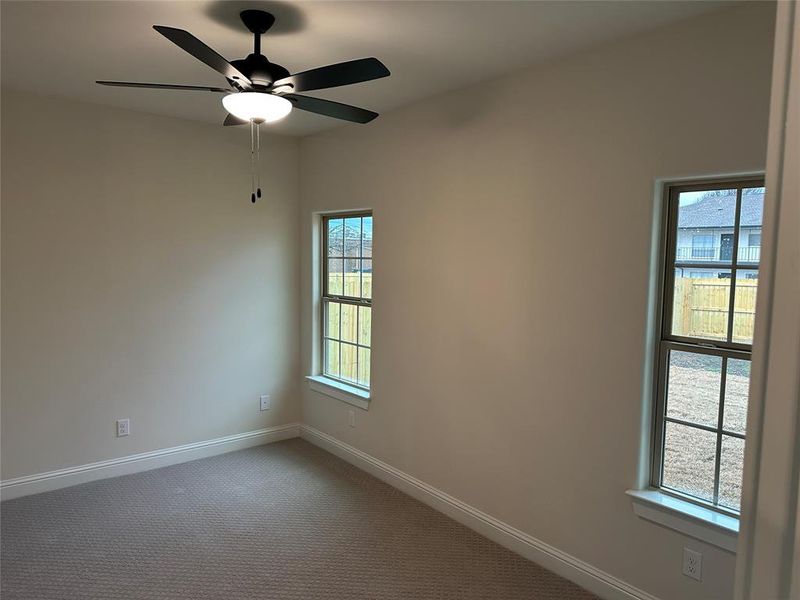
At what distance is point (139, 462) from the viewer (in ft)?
12.9

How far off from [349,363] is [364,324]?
0.41 metres

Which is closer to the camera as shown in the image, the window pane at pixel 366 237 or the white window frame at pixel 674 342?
the white window frame at pixel 674 342

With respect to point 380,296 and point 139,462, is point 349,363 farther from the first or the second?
point 139,462

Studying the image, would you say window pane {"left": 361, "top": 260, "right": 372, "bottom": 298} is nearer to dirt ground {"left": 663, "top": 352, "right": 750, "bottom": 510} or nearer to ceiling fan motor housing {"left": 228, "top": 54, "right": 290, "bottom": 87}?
ceiling fan motor housing {"left": 228, "top": 54, "right": 290, "bottom": 87}

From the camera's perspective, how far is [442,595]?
259 cm

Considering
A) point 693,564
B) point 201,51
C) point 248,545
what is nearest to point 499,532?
point 693,564

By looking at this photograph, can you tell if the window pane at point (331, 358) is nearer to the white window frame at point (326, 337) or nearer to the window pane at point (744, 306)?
the white window frame at point (326, 337)

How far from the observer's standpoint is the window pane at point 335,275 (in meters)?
4.45

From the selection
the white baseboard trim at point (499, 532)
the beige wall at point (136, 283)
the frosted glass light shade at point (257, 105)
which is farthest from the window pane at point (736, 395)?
the beige wall at point (136, 283)

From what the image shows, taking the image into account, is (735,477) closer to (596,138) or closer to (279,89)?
(596,138)

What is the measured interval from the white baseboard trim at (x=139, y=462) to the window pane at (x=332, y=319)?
2.96ft

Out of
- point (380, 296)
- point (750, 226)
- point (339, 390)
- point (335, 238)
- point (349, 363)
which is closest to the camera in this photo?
point (750, 226)

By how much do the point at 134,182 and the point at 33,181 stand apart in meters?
0.60

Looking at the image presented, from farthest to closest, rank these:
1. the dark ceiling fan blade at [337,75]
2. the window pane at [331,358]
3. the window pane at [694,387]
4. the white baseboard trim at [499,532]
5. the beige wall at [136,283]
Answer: the window pane at [331,358]
the beige wall at [136,283]
the white baseboard trim at [499,532]
the window pane at [694,387]
the dark ceiling fan blade at [337,75]
